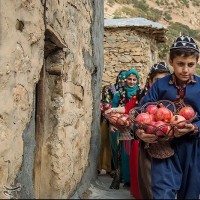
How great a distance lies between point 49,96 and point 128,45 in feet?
29.8

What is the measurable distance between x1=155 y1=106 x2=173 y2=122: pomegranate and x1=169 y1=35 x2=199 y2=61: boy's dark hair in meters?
0.47

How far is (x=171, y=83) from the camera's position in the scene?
3295 millimetres

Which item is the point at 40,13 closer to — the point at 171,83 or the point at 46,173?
the point at 171,83

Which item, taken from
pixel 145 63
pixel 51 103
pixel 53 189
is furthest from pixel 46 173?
pixel 145 63

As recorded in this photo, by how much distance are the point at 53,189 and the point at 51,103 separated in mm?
791

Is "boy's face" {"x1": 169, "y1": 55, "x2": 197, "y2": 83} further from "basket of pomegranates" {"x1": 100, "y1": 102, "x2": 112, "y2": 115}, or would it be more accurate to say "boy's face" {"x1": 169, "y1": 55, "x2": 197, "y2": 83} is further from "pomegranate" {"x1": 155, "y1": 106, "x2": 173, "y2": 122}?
"basket of pomegranates" {"x1": 100, "y1": 102, "x2": 112, "y2": 115}

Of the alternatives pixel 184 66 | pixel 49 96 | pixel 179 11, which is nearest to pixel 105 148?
pixel 49 96

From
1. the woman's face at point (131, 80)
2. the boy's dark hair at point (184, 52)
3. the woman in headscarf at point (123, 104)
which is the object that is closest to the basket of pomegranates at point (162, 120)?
the boy's dark hair at point (184, 52)

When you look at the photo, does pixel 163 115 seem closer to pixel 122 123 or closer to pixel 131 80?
pixel 122 123

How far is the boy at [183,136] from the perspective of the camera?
3.11 meters

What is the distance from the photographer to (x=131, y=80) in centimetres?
636

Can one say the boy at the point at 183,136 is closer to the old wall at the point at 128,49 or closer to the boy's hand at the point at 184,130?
the boy's hand at the point at 184,130

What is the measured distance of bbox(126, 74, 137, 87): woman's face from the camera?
6320 mm

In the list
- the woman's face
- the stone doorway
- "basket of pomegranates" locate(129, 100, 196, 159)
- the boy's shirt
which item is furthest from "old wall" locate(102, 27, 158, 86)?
"basket of pomegranates" locate(129, 100, 196, 159)
